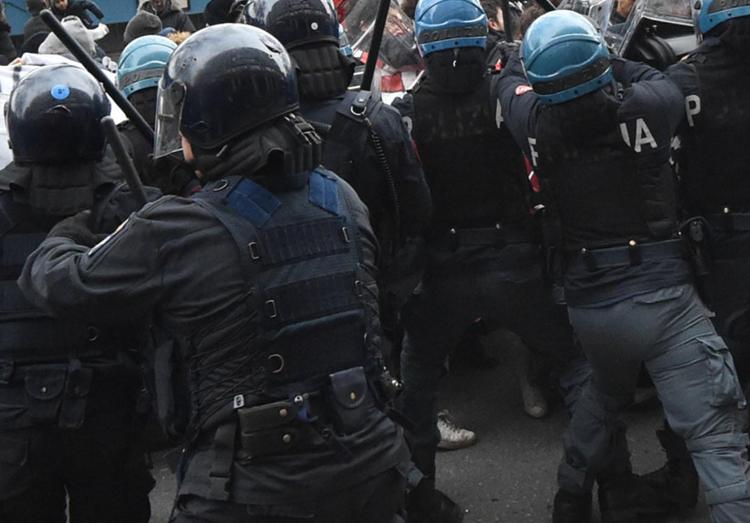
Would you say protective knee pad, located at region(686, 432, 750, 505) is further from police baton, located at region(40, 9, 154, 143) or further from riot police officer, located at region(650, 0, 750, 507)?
police baton, located at region(40, 9, 154, 143)

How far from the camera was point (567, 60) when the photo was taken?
344 cm

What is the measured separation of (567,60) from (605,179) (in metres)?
0.45

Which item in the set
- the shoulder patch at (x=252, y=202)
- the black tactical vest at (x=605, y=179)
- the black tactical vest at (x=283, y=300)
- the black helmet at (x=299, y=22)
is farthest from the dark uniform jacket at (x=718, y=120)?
the shoulder patch at (x=252, y=202)

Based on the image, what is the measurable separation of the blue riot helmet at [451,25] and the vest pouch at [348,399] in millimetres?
1891

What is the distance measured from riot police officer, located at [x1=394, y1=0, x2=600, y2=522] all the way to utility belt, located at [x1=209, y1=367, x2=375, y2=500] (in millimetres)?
1794

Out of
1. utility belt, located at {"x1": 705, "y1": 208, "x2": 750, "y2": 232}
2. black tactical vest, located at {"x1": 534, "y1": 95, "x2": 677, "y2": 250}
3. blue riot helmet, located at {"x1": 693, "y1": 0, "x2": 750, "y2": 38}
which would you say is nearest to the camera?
black tactical vest, located at {"x1": 534, "y1": 95, "x2": 677, "y2": 250}

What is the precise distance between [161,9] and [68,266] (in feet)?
23.4

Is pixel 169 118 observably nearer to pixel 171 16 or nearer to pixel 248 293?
pixel 248 293

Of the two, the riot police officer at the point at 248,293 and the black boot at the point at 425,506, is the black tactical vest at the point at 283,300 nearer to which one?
the riot police officer at the point at 248,293

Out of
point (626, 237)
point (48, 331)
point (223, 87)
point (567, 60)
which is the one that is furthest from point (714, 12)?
point (48, 331)

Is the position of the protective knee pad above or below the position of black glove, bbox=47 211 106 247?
below

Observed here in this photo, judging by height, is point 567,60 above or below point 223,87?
below

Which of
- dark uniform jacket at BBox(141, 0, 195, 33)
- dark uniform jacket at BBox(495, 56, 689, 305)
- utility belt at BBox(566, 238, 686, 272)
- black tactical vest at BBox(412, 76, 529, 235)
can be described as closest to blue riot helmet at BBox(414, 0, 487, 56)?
black tactical vest at BBox(412, 76, 529, 235)

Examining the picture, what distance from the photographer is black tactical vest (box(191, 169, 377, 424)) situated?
2.52m
